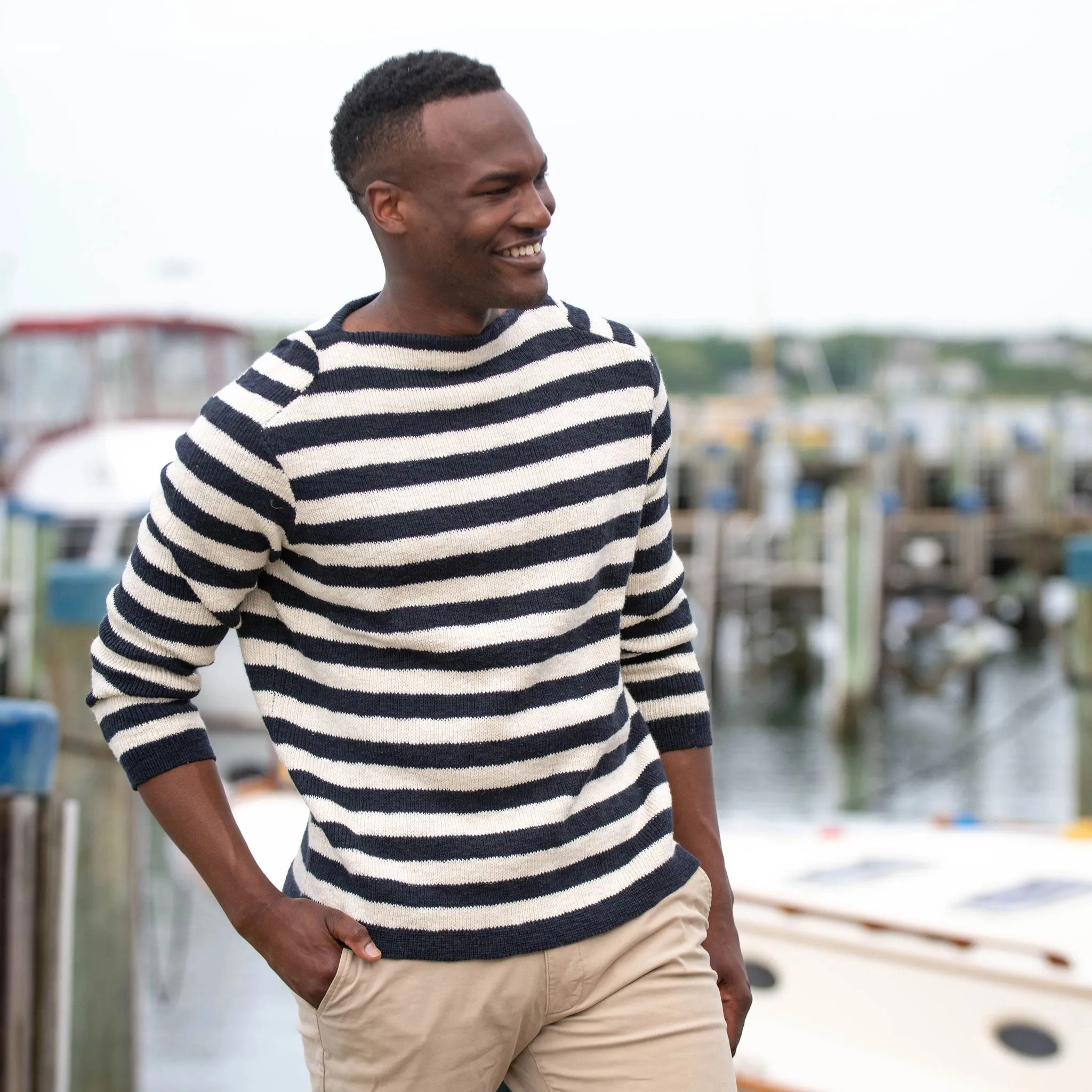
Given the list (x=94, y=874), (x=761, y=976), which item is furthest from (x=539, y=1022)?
(x=94, y=874)

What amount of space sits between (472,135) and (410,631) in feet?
1.69

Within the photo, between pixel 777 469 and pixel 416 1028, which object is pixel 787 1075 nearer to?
pixel 416 1028

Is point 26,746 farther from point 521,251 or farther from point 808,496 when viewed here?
point 808,496

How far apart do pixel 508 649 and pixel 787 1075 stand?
6.39 ft

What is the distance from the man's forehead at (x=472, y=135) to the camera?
1.55 metres

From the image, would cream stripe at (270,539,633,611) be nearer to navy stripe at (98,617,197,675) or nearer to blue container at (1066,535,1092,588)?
navy stripe at (98,617,197,675)

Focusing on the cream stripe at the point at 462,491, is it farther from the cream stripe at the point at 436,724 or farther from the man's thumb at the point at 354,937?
the man's thumb at the point at 354,937

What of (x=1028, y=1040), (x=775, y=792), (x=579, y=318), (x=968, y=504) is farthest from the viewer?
(x=968, y=504)

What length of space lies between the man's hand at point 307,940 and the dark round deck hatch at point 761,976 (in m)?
2.08

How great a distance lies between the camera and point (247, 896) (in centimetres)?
153

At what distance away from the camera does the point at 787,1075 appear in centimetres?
312

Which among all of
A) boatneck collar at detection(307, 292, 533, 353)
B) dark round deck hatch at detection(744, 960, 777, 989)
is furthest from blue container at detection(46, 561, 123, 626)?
boatneck collar at detection(307, 292, 533, 353)

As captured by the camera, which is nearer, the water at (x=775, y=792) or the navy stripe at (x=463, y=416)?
the navy stripe at (x=463, y=416)

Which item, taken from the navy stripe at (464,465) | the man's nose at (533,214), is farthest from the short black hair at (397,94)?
the navy stripe at (464,465)
